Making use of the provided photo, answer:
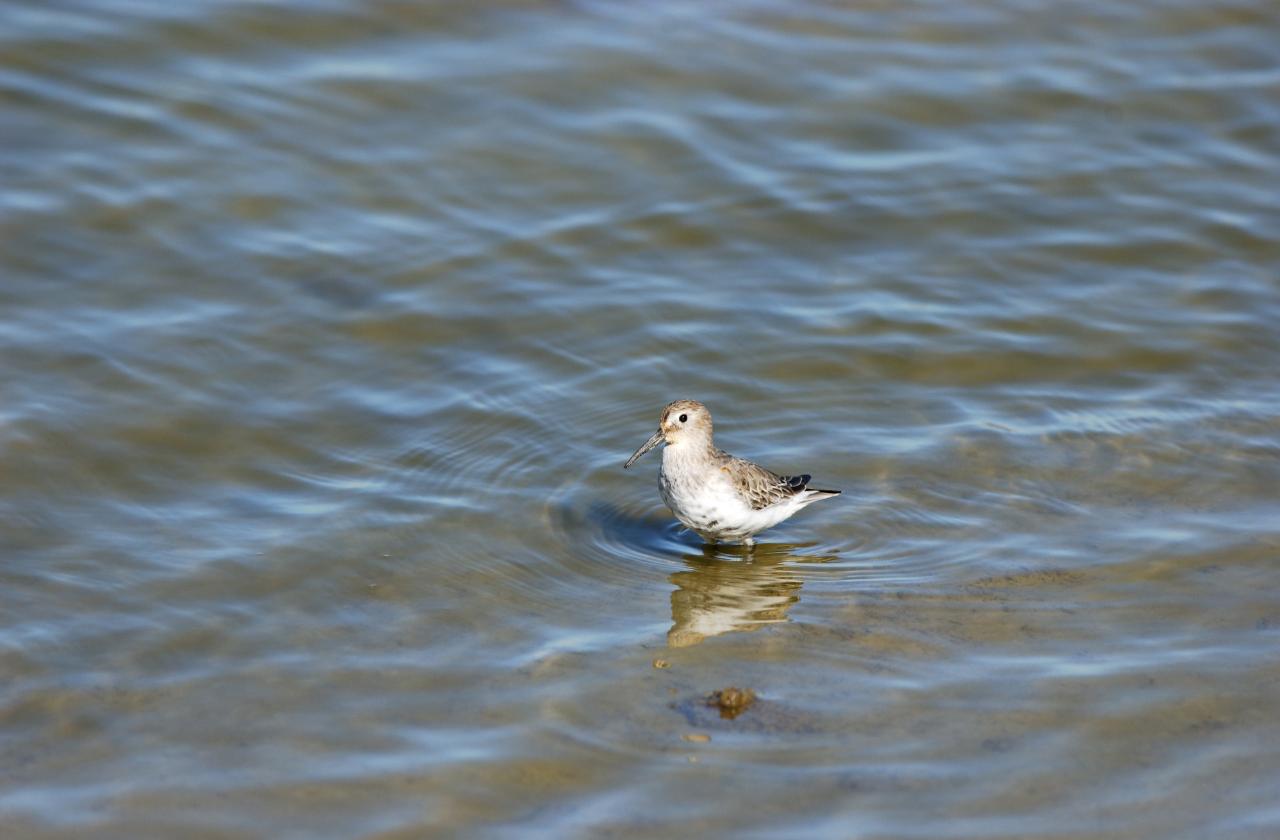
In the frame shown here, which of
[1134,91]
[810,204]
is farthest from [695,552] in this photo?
[1134,91]

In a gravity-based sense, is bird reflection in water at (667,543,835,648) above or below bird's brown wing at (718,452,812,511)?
below

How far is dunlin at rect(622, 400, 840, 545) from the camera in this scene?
367 inches

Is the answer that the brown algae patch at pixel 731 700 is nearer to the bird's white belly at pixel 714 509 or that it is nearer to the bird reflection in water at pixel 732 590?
the bird reflection in water at pixel 732 590

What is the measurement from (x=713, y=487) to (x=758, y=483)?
1.28 ft

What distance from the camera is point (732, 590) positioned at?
9.06 meters

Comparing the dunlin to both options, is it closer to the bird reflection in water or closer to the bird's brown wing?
the bird's brown wing

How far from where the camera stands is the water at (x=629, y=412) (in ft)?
23.5

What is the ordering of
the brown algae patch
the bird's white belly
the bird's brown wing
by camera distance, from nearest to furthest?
1. the brown algae patch
2. the bird's white belly
3. the bird's brown wing

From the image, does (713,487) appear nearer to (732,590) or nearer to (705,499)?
(705,499)

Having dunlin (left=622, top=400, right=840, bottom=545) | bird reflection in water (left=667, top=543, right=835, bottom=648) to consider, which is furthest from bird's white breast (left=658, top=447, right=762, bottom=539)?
bird reflection in water (left=667, top=543, right=835, bottom=648)

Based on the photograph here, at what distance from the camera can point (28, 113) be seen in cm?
1360

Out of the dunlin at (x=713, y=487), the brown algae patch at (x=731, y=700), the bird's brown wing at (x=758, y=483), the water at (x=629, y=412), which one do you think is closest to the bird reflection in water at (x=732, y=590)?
the water at (x=629, y=412)

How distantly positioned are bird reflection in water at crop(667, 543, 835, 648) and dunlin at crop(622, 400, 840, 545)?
16 cm

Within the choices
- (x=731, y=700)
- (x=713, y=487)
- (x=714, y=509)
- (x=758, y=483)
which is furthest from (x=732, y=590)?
(x=731, y=700)
